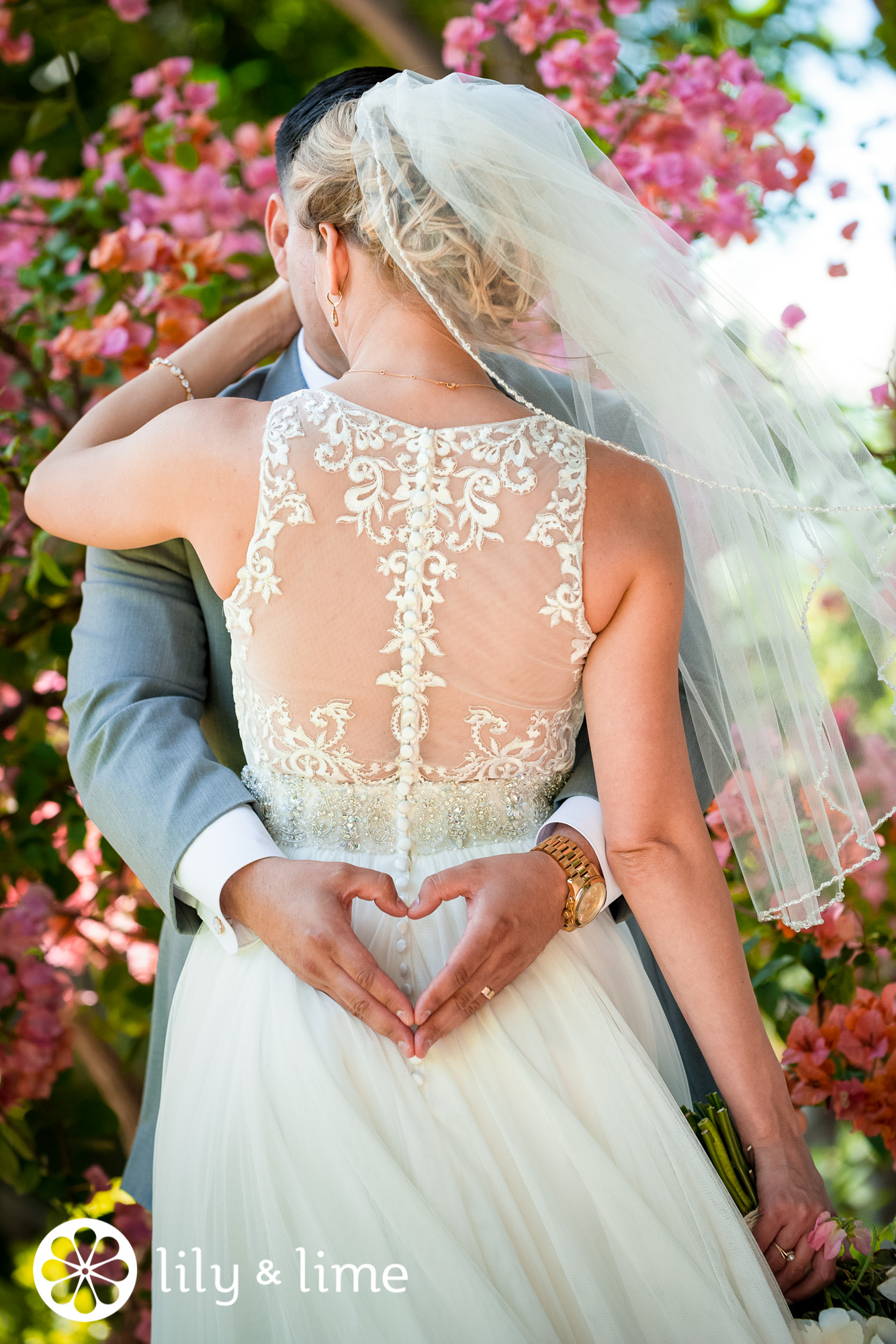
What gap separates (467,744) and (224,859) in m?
0.34

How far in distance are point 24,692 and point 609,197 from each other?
169 cm

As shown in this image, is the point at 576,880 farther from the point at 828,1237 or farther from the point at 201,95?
the point at 201,95

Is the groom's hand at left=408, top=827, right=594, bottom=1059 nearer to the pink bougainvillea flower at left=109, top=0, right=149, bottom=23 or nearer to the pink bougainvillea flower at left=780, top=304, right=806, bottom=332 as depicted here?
the pink bougainvillea flower at left=780, top=304, right=806, bottom=332

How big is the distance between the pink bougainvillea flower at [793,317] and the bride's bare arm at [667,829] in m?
0.93

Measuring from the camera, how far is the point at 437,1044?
122 cm

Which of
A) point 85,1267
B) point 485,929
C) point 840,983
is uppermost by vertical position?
point 485,929

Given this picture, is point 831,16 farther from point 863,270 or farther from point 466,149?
point 466,149

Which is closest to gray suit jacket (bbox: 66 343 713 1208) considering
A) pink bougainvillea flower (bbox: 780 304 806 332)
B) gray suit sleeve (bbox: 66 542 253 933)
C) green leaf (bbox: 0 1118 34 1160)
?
gray suit sleeve (bbox: 66 542 253 933)

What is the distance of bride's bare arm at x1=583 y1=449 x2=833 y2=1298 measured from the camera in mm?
1262

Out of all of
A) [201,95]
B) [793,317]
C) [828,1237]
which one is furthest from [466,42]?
[828,1237]

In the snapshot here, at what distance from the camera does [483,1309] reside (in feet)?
3.37

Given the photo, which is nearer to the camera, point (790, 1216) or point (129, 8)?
point (790, 1216)

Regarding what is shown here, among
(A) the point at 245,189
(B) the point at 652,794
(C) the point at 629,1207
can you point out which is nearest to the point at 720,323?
(B) the point at 652,794

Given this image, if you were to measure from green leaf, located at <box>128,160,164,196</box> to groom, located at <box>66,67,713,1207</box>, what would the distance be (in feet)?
2.25
